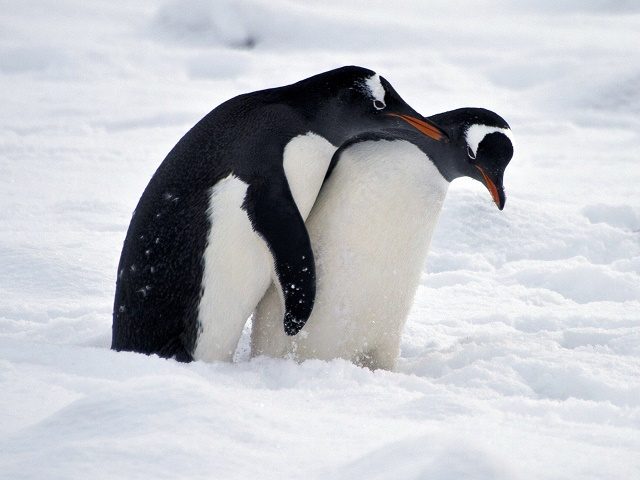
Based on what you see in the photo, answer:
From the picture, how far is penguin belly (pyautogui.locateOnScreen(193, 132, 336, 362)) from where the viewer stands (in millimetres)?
2355

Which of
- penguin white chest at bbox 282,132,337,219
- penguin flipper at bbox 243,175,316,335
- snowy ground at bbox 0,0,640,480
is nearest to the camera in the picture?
snowy ground at bbox 0,0,640,480

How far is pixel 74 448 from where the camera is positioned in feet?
4.06

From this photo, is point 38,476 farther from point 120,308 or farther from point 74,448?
point 120,308

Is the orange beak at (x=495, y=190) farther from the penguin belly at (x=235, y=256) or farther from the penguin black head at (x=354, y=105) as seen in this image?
the penguin belly at (x=235, y=256)

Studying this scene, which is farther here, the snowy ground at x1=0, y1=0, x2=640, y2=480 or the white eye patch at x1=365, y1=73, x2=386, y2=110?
the white eye patch at x1=365, y1=73, x2=386, y2=110

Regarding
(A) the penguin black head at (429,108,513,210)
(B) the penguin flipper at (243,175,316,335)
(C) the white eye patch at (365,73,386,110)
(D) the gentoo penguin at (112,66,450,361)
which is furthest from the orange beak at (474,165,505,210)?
(B) the penguin flipper at (243,175,316,335)

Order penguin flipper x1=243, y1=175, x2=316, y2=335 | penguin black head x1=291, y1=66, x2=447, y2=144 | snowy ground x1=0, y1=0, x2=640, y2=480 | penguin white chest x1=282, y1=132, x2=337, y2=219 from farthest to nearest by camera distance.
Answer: penguin black head x1=291, y1=66, x2=447, y2=144
penguin white chest x1=282, y1=132, x2=337, y2=219
penguin flipper x1=243, y1=175, x2=316, y2=335
snowy ground x1=0, y1=0, x2=640, y2=480

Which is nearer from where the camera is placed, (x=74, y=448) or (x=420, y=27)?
(x=74, y=448)

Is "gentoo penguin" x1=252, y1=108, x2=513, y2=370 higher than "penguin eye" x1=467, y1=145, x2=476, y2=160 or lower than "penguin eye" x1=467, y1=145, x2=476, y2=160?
lower

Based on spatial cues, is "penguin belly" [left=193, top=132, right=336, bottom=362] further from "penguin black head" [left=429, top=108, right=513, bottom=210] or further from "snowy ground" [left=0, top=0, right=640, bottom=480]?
"penguin black head" [left=429, top=108, right=513, bottom=210]

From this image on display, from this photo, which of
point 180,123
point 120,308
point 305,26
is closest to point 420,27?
point 305,26

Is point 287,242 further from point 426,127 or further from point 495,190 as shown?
point 495,190

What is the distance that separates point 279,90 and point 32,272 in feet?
4.87

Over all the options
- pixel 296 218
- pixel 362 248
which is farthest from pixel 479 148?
pixel 296 218
